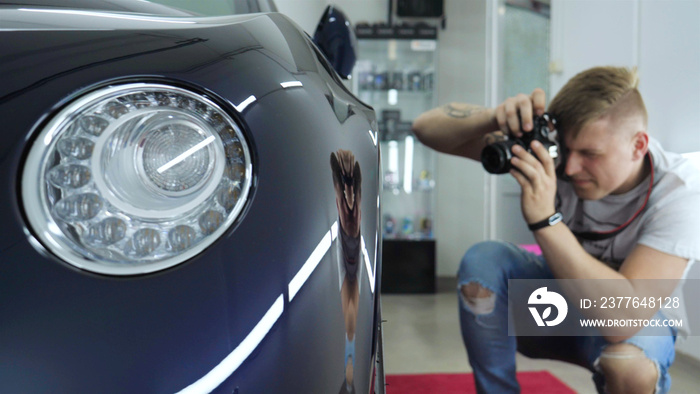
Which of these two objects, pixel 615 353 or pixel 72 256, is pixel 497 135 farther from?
pixel 72 256

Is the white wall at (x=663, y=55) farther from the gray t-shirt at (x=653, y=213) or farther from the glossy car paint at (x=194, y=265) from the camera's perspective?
the glossy car paint at (x=194, y=265)

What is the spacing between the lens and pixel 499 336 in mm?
1162

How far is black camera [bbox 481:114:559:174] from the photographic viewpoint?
1.07 meters

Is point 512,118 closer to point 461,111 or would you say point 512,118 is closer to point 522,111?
point 522,111

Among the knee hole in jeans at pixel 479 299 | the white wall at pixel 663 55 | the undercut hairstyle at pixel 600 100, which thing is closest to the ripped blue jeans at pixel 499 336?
the knee hole in jeans at pixel 479 299

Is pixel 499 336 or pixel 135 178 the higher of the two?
pixel 135 178

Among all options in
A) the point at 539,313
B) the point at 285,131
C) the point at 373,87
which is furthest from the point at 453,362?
the point at 373,87

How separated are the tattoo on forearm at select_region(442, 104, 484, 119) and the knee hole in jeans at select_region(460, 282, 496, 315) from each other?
0.46 metres

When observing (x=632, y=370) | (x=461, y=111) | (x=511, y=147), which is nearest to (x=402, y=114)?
(x=461, y=111)

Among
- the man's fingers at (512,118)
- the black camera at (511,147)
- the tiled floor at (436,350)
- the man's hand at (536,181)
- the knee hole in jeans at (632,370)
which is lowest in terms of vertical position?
the tiled floor at (436,350)

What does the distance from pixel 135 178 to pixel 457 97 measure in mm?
3842

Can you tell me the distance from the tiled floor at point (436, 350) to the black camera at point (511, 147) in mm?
422

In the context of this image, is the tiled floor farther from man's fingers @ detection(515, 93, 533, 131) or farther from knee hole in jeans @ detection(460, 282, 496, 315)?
man's fingers @ detection(515, 93, 533, 131)

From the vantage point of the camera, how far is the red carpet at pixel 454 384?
4.99 ft
